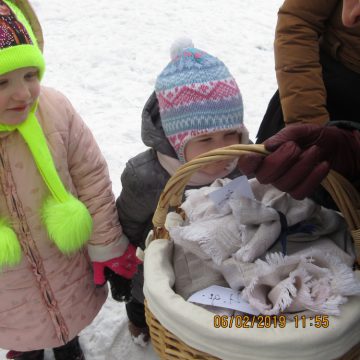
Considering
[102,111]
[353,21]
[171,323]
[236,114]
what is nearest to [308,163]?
[353,21]

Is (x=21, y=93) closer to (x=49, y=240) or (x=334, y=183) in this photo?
(x=49, y=240)

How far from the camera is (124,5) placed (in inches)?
206

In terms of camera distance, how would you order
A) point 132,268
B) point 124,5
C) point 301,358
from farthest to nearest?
point 124,5 → point 132,268 → point 301,358

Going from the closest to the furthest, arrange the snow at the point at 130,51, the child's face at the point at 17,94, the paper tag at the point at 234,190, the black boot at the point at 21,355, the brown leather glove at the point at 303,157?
the brown leather glove at the point at 303,157 < the paper tag at the point at 234,190 < the child's face at the point at 17,94 < the black boot at the point at 21,355 < the snow at the point at 130,51

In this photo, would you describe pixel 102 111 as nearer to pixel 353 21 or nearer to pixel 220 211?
pixel 220 211

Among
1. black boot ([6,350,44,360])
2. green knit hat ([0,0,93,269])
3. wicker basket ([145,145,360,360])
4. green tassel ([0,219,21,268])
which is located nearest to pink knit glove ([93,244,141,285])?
green knit hat ([0,0,93,269])

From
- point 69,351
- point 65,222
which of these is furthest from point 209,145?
point 69,351

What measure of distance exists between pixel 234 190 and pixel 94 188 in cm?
56

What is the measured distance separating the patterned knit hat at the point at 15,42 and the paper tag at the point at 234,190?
1.88 feet

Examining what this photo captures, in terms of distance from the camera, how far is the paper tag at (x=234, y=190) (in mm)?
1062

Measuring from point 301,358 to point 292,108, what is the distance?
2.44 feet

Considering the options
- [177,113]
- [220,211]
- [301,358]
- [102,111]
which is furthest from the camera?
[102,111]
